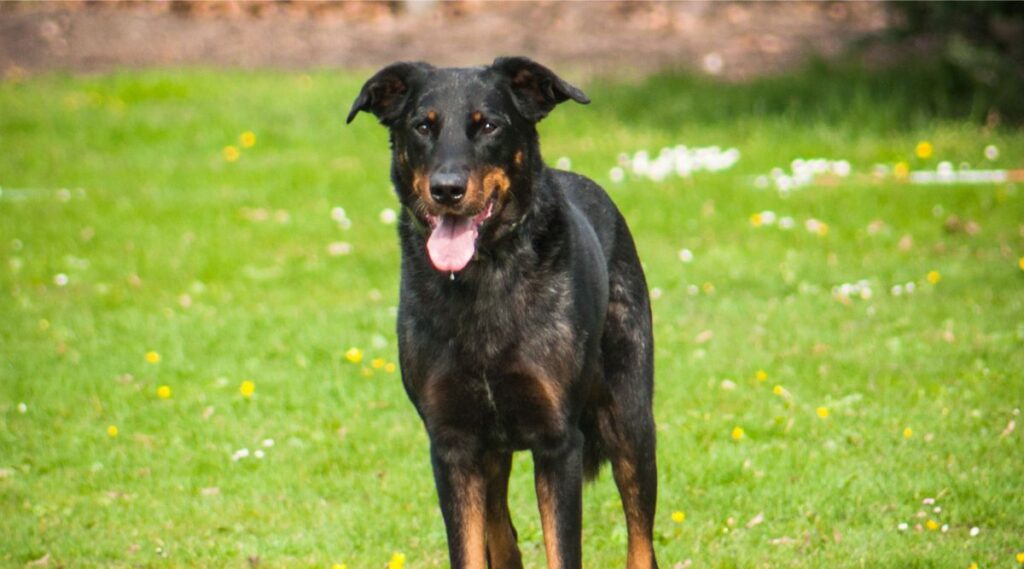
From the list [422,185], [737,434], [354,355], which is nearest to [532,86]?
[422,185]

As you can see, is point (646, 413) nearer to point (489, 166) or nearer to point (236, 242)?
point (489, 166)

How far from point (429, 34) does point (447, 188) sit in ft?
41.5

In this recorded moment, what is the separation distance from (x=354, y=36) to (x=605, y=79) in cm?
389

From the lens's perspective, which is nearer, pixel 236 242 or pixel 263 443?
pixel 263 443

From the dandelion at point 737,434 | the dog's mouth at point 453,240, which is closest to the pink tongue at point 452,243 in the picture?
the dog's mouth at point 453,240

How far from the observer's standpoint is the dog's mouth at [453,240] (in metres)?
4.81

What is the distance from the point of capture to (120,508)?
6594mm

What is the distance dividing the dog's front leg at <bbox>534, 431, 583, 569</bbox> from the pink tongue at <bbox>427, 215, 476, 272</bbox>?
2.27ft

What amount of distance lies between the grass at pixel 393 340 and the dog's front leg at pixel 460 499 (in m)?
1.19

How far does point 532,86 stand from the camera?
5188mm

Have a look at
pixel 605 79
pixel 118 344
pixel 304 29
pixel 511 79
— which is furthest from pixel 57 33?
pixel 511 79

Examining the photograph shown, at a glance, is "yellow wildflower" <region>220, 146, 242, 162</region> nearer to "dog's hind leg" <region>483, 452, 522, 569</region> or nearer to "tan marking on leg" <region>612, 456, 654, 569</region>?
"dog's hind leg" <region>483, 452, 522, 569</region>

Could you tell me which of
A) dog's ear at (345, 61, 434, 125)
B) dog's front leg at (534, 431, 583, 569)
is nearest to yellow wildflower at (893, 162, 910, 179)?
dog's ear at (345, 61, 434, 125)

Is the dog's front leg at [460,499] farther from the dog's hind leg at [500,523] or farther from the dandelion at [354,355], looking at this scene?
the dandelion at [354,355]
